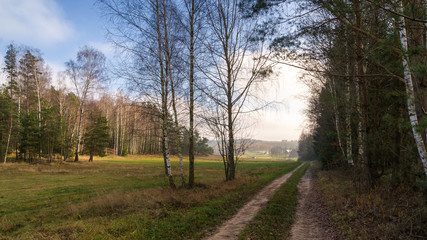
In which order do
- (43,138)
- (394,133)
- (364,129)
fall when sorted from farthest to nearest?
1. (43,138)
2. (364,129)
3. (394,133)

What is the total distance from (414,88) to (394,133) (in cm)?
355

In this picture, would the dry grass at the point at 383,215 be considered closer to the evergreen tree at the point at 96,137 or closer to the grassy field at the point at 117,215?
the grassy field at the point at 117,215

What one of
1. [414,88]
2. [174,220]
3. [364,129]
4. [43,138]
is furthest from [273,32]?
[43,138]

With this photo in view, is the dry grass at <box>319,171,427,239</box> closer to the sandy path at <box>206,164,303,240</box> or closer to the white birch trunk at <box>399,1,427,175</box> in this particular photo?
the white birch trunk at <box>399,1,427,175</box>

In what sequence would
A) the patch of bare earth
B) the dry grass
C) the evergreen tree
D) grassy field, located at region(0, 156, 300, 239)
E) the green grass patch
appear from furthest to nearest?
the evergreen tree
the patch of bare earth
the green grass patch
grassy field, located at region(0, 156, 300, 239)
the dry grass

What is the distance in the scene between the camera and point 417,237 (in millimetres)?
4980

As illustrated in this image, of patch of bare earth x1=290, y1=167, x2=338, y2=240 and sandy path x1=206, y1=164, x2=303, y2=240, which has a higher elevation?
sandy path x1=206, y1=164, x2=303, y2=240

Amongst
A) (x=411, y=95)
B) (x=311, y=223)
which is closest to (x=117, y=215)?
(x=311, y=223)

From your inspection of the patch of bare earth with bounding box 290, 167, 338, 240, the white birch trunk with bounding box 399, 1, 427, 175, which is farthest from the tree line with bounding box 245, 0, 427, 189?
the patch of bare earth with bounding box 290, 167, 338, 240

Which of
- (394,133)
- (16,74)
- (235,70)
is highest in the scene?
(16,74)

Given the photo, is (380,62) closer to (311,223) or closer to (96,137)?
Answer: (311,223)

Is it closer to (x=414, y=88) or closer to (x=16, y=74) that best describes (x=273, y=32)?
(x=414, y=88)

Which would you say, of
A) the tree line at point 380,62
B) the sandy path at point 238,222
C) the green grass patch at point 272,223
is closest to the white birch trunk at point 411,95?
the tree line at point 380,62

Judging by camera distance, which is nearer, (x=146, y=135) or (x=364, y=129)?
(x=364, y=129)
